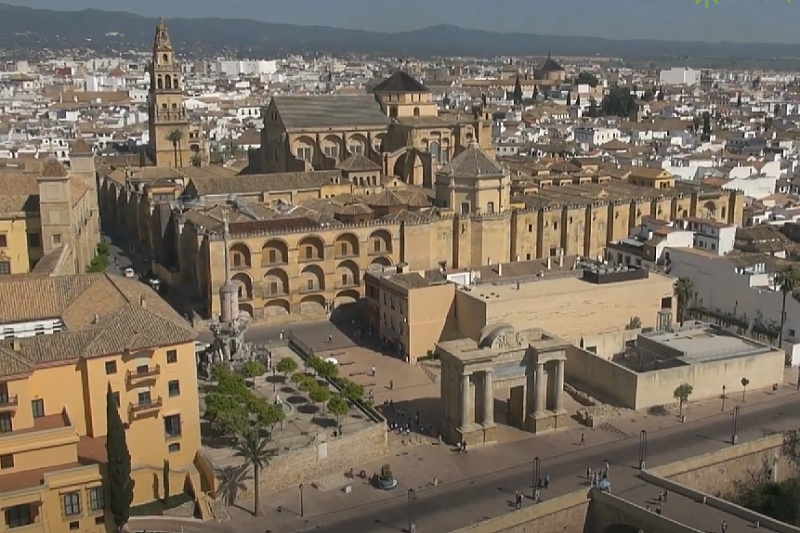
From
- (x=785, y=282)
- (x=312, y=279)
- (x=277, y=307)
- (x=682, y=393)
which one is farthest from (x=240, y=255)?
(x=785, y=282)

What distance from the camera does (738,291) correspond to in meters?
50.3

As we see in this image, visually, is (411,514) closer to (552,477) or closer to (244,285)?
(552,477)

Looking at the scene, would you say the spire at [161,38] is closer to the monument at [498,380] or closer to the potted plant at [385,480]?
the monument at [498,380]

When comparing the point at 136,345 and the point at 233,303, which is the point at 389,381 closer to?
the point at 233,303

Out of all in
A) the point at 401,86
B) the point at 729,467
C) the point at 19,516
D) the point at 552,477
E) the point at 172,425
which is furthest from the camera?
the point at 401,86

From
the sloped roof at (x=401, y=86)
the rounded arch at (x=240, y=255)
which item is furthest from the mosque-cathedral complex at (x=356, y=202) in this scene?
the sloped roof at (x=401, y=86)

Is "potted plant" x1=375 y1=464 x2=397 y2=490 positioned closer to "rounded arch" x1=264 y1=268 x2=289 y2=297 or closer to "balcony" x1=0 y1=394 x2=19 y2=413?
"balcony" x1=0 y1=394 x2=19 y2=413

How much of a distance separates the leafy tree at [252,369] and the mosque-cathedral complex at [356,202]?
41.6 ft

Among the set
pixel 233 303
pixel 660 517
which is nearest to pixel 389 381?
pixel 233 303

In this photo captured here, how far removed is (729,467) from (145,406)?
72.9ft

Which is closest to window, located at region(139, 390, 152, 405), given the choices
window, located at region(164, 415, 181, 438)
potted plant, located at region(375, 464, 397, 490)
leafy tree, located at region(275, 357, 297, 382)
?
window, located at region(164, 415, 181, 438)

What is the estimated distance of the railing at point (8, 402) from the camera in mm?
28281

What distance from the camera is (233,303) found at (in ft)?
136

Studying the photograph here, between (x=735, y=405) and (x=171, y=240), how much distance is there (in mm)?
37269
